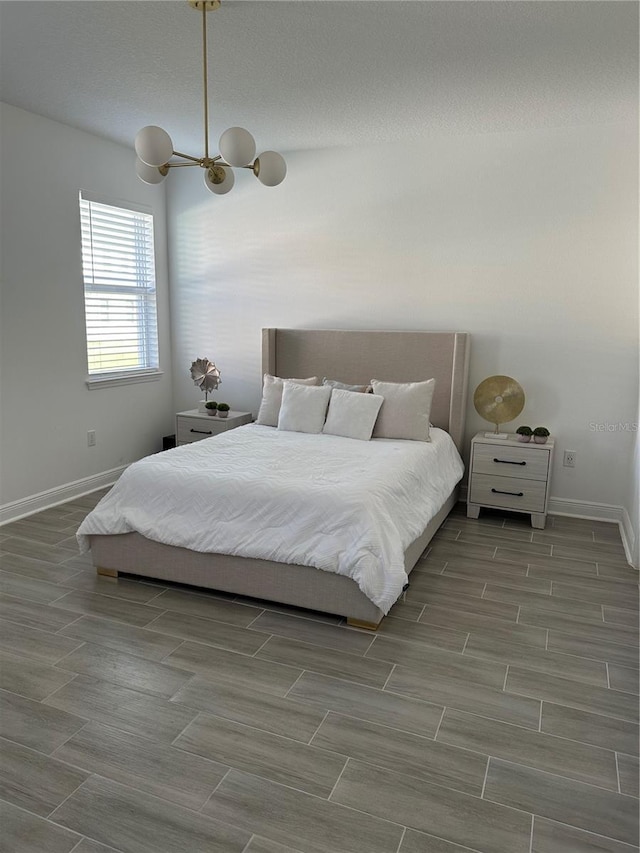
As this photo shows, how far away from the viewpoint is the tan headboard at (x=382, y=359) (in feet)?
14.8

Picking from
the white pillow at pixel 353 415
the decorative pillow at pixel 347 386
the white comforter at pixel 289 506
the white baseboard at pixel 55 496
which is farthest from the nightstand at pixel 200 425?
the white comforter at pixel 289 506

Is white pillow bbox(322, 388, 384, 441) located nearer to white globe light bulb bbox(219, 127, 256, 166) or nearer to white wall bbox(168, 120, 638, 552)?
white wall bbox(168, 120, 638, 552)

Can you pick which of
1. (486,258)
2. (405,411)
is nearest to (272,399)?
(405,411)

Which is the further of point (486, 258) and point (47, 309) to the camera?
point (486, 258)

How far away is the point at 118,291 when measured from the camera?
197 inches

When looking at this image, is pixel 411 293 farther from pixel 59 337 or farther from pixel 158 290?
pixel 59 337

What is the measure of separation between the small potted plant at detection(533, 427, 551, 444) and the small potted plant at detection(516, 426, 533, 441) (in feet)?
0.11

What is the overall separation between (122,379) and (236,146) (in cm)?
286

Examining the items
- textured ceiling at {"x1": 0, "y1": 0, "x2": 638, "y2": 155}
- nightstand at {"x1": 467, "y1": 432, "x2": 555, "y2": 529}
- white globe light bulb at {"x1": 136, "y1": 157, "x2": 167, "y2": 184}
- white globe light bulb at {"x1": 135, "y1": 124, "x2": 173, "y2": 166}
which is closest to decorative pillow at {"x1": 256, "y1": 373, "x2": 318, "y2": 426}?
nightstand at {"x1": 467, "y1": 432, "x2": 555, "y2": 529}

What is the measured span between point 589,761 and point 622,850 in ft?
1.13

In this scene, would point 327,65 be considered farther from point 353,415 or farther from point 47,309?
point 47,309

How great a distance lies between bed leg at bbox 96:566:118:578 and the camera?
10.9ft

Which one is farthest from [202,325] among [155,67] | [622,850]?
[622,850]

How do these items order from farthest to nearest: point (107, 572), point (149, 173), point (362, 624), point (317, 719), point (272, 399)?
point (272, 399), point (107, 572), point (149, 173), point (362, 624), point (317, 719)
